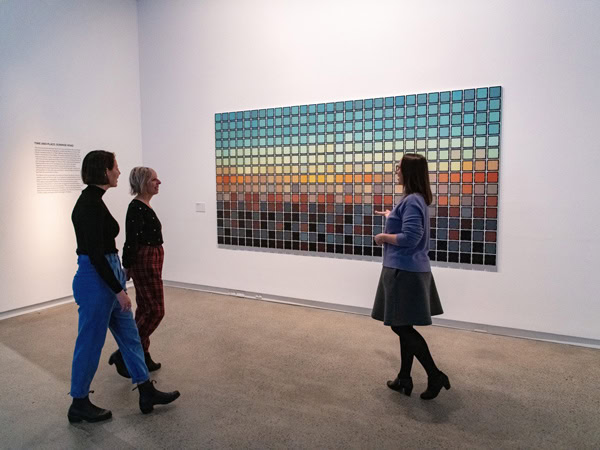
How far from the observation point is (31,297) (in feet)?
15.4

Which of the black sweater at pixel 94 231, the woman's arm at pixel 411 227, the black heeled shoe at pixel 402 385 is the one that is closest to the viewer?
the black sweater at pixel 94 231

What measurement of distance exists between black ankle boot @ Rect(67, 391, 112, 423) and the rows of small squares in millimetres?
3051

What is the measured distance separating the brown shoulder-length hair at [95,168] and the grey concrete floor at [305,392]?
131 cm

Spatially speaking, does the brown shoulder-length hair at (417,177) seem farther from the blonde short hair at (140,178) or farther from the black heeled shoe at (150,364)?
the black heeled shoe at (150,364)

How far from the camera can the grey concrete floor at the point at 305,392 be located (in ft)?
7.71

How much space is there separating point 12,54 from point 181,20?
1.81 m

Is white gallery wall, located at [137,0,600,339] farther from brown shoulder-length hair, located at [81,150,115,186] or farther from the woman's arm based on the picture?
brown shoulder-length hair, located at [81,150,115,186]

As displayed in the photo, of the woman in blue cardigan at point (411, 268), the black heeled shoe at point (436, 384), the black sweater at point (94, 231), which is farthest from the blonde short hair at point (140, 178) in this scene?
the black heeled shoe at point (436, 384)

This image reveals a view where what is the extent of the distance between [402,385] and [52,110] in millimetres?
4347

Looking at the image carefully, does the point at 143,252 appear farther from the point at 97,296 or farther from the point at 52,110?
the point at 52,110

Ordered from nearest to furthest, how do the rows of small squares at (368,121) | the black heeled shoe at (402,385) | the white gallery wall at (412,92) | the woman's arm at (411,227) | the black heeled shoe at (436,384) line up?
the woman's arm at (411,227), the black heeled shoe at (436,384), the black heeled shoe at (402,385), the white gallery wall at (412,92), the rows of small squares at (368,121)

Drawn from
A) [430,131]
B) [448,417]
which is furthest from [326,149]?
[448,417]

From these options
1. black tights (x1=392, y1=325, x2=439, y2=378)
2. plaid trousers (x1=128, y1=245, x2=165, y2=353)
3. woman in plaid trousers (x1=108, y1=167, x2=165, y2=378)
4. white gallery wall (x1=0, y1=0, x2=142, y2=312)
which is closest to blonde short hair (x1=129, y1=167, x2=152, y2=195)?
woman in plaid trousers (x1=108, y1=167, x2=165, y2=378)

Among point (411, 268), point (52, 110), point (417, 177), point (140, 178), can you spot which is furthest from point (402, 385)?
point (52, 110)
